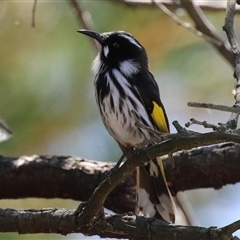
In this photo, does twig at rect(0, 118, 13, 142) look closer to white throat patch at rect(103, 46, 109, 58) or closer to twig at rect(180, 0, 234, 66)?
white throat patch at rect(103, 46, 109, 58)

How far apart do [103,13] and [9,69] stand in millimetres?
765

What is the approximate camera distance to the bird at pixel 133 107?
3326 millimetres

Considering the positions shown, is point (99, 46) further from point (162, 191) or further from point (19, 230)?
point (19, 230)

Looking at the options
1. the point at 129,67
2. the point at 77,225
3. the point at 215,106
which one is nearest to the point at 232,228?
the point at 215,106

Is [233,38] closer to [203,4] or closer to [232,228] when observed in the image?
[232,228]

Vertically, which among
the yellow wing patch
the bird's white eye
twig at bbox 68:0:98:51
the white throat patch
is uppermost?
twig at bbox 68:0:98:51

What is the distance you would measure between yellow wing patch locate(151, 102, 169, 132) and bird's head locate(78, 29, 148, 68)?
316mm

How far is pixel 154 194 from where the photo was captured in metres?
3.47

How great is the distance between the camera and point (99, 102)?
337 centimetres

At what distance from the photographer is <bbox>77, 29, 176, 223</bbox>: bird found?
3326mm

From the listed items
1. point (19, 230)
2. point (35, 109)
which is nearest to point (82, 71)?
point (35, 109)

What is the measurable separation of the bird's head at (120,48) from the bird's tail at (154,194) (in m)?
0.56

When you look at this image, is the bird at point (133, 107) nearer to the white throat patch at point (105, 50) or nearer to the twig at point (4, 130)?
the white throat patch at point (105, 50)

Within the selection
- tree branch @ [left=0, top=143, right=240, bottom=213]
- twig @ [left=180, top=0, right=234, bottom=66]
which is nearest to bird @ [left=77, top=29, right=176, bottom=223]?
tree branch @ [left=0, top=143, right=240, bottom=213]
